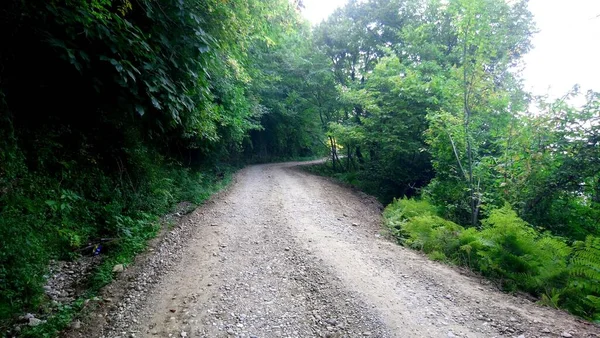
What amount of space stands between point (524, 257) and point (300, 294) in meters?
3.64

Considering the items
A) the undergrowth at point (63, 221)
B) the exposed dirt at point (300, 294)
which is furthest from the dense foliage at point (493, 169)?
the undergrowth at point (63, 221)

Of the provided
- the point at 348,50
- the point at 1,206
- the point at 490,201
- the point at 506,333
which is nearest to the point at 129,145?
the point at 1,206

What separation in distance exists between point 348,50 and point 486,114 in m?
12.9

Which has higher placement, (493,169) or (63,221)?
(493,169)

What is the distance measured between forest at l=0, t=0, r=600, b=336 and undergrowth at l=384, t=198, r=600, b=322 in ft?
0.07

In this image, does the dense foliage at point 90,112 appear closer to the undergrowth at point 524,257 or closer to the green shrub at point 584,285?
the undergrowth at point 524,257

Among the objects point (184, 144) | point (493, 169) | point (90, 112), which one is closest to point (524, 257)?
point (493, 169)

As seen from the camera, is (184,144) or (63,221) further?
(184,144)

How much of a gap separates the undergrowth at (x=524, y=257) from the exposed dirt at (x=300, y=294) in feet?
1.16

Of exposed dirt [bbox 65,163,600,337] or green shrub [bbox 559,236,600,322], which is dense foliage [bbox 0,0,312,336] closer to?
exposed dirt [bbox 65,163,600,337]

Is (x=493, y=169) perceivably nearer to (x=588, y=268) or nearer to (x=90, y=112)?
(x=588, y=268)

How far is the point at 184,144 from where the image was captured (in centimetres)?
918

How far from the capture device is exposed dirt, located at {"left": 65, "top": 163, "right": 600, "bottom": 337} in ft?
9.85

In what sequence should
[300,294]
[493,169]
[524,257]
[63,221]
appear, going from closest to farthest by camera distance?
[300,294], [63,221], [524,257], [493,169]
